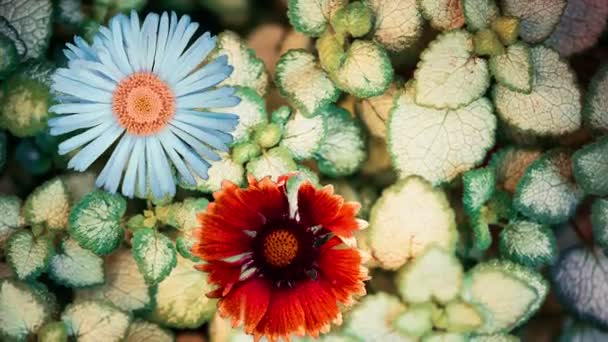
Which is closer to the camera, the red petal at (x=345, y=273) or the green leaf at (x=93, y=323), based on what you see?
the red petal at (x=345, y=273)

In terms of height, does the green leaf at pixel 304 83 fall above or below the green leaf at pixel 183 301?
Answer: above

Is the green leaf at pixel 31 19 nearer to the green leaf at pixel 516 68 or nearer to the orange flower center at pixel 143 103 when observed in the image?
the orange flower center at pixel 143 103

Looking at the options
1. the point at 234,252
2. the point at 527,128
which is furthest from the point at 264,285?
the point at 527,128

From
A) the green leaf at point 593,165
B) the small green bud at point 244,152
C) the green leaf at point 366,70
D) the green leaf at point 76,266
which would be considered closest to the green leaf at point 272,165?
the small green bud at point 244,152

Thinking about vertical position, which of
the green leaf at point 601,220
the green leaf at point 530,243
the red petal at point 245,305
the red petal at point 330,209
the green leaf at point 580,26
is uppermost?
the green leaf at point 580,26

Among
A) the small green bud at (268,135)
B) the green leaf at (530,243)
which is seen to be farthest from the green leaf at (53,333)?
the green leaf at (530,243)
